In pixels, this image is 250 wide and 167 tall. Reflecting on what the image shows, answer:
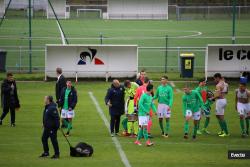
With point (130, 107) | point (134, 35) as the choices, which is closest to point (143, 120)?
point (130, 107)

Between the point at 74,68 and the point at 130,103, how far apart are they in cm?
1341

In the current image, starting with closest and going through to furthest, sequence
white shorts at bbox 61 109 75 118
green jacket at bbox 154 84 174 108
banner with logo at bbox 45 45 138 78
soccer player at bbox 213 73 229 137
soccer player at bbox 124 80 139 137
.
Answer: soccer player at bbox 124 80 139 137 < green jacket at bbox 154 84 174 108 < white shorts at bbox 61 109 75 118 < soccer player at bbox 213 73 229 137 < banner with logo at bbox 45 45 138 78

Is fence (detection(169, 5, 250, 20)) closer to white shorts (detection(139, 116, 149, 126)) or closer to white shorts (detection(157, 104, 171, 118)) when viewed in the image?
white shorts (detection(157, 104, 171, 118))

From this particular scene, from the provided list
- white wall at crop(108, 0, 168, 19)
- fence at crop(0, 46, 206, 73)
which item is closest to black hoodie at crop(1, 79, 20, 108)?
fence at crop(0, 46, 206, 73)

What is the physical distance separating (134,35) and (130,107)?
33571 mm

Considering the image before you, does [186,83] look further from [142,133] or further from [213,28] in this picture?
[213,28]

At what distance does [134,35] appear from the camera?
188 feet

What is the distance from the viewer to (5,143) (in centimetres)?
2292

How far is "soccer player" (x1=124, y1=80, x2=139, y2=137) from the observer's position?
2419 cm

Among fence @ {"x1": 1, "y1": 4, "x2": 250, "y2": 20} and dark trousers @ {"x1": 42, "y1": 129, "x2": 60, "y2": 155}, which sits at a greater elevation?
fence @ {"x1": 1, "y1": 4, "x2": 250, "y2": 20}

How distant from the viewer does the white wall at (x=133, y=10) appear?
76.8 m

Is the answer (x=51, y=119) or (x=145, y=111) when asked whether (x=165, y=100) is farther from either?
(x=51, y=119)

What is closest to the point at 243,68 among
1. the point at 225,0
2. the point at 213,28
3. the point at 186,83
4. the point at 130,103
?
the point at 186,83

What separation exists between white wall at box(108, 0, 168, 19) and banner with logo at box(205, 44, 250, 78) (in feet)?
129
